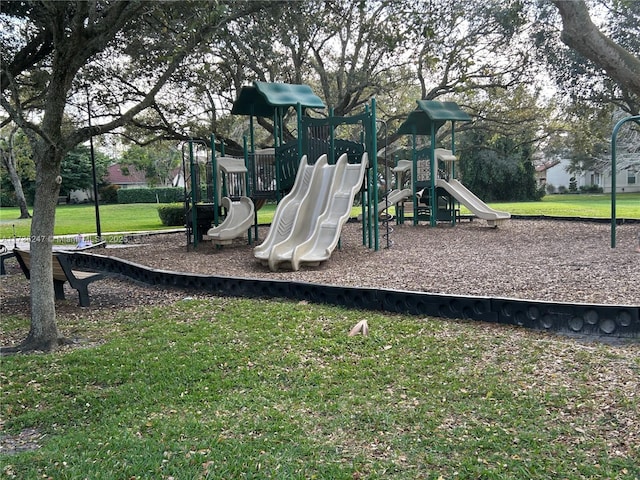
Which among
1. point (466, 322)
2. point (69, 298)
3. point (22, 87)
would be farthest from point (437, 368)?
point (22, 87)

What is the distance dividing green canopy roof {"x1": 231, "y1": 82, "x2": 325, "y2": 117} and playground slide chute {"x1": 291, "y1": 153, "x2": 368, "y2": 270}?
2.20 metres

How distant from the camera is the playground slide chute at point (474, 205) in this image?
16656 mm

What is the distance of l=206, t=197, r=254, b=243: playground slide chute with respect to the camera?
12758 mm

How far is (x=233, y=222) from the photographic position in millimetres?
13234

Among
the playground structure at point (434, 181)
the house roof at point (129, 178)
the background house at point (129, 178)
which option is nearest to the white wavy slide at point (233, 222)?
the playground structure at point (434, 181)

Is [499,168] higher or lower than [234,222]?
higher

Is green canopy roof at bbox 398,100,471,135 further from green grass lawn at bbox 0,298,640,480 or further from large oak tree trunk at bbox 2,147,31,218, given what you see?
large oak tree trunk at bbox 2,147,31,218

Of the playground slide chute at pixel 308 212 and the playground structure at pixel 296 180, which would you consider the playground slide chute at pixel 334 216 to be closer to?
the playground structure at pixel 296 180

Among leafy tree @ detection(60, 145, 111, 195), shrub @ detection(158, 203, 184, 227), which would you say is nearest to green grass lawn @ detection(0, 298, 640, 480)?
shrub @ detection(158, 203, 184, 227)

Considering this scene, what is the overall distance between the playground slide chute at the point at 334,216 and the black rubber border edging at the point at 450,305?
1.78 metres

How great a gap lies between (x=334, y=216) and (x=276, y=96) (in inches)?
154

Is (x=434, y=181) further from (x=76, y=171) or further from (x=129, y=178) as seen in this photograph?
(x=129, y=178)

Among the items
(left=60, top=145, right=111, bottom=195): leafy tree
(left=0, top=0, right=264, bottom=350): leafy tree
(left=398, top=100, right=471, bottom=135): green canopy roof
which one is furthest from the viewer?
(left=60, top=145, right=111, bottom=195): leafy tree

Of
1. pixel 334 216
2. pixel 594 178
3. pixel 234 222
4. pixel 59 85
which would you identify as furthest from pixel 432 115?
pixel 594 178
